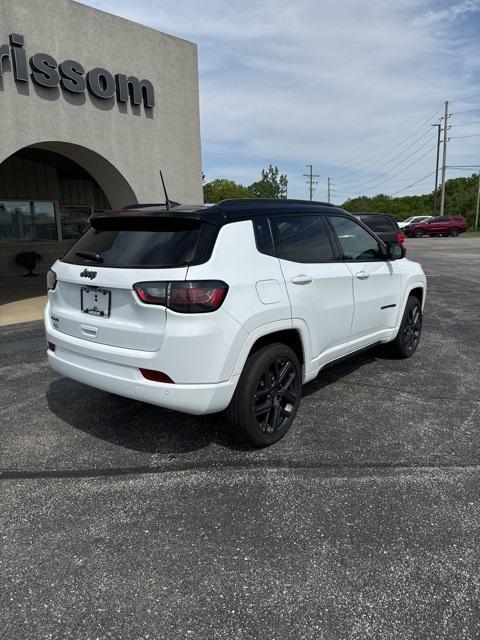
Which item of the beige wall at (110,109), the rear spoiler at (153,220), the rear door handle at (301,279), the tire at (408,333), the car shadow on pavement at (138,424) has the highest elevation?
the beige wall at (110,109)

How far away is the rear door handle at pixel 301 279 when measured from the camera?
11.4 ft

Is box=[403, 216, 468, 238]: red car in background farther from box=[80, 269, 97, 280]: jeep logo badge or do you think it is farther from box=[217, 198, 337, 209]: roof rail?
box=[80, 269, 97, 280]: jeep logo badge

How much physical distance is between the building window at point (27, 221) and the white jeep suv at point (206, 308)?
11286mm

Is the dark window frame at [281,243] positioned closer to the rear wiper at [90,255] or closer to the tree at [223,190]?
the rear wiper at [90,255]

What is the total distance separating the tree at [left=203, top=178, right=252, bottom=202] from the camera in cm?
7831

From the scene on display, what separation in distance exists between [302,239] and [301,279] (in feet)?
1.40

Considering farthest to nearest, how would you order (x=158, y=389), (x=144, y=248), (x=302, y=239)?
(x=302, y=239)
(x=144, y=248)
(x=158, y=389)

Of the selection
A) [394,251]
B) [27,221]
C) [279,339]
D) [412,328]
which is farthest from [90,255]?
[27,221]

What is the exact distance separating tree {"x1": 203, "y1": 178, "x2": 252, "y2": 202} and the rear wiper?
7334cm

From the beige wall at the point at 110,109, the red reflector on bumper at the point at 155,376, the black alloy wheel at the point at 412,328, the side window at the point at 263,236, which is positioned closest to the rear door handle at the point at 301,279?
the side window at the point at 263,236

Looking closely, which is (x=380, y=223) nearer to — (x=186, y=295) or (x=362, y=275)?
(x=362, y=275)

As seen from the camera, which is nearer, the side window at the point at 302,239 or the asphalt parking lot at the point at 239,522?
the asphalt parking lot at the point at 239,522

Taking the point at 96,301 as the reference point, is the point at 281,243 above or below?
above

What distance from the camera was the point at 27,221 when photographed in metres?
13.9
